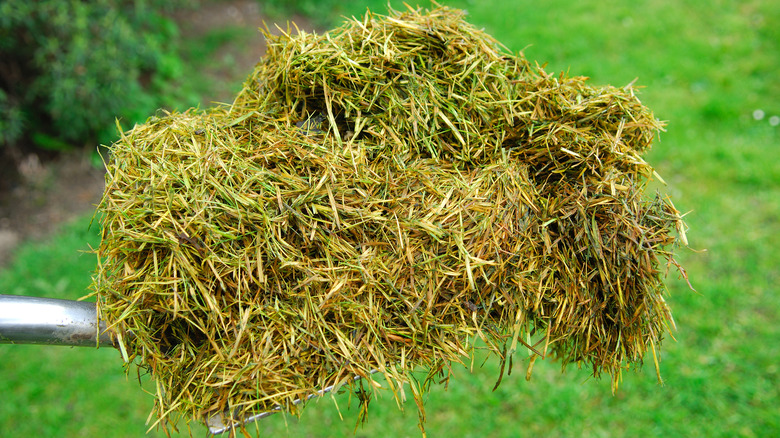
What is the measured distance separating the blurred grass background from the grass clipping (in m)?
0.55

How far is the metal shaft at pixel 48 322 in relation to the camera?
58.4 inches

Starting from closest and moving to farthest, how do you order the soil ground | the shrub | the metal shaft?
the metal shaft, the shrub, the soil ground

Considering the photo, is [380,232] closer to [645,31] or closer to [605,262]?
[605,262]

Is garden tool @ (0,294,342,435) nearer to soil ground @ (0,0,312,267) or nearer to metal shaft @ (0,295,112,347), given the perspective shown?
metal shaft @ (0,295,112,347)

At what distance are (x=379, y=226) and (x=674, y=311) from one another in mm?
3060

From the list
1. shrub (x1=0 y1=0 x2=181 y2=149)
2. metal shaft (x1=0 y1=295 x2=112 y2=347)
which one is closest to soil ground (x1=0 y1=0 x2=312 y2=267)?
shrub (x1=0 y1=0 x2=181 y2=149)

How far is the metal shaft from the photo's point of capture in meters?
1.48

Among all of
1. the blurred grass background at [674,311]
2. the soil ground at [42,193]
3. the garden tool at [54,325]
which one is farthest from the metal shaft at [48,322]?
the soil ground at [42,193]

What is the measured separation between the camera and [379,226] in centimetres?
170

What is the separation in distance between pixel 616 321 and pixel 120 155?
170 cm

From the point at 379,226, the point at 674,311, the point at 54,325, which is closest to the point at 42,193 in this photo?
the point at 54,325

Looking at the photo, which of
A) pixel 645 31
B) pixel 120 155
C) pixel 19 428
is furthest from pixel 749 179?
pixel 19 428

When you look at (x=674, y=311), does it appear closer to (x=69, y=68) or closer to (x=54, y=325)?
(x=54, y=325)

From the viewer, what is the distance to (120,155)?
5.61ft
